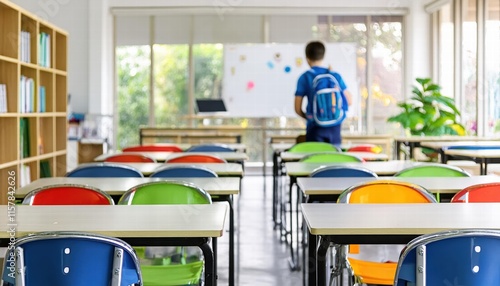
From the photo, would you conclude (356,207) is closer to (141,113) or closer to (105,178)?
(105,178)

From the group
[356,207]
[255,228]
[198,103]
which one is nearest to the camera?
[356,207]

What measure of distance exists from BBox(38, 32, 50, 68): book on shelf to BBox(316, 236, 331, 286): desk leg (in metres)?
5.09

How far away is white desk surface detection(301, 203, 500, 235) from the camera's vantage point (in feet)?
8.50

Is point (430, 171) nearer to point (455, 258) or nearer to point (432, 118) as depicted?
point (455, 258)

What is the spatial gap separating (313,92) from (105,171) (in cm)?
301

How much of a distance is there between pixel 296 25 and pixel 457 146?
6.47 m

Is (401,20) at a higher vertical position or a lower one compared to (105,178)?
higher

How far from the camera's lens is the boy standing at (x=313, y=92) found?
23.8ft

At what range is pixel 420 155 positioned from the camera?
1112 cm

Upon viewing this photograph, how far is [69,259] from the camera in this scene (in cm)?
231

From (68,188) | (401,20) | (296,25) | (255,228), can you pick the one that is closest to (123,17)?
(296,25)

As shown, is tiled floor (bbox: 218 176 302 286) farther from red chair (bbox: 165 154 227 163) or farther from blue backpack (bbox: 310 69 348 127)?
blue backpack (bbox: 310 69 348 127)

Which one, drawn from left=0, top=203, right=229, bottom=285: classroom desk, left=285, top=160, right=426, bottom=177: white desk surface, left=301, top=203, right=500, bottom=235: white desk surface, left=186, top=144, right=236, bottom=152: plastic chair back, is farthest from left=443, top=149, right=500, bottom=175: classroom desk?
left=0, top=203, right=229, bottom=285: classroom desk

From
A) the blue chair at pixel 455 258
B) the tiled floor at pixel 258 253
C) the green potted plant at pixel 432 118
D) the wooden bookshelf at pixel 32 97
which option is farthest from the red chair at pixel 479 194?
the green potted plant at pixel 432 118
